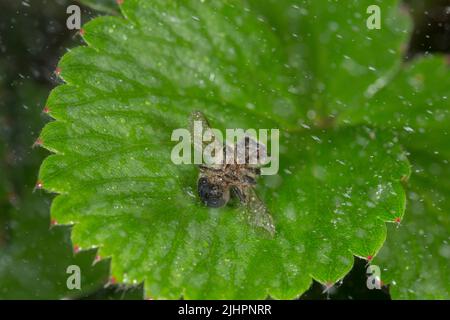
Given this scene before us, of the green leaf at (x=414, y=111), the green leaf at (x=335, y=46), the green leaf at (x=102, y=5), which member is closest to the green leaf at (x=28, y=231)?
the green leaf at (x=102, y=5)

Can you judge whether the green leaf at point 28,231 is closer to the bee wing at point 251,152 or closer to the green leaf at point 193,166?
the green leaf at point 193,166

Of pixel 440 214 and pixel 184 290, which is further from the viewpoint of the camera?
pixel 440 214

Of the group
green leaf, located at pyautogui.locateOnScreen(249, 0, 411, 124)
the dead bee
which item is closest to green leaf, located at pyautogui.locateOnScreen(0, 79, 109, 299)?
the dead bee

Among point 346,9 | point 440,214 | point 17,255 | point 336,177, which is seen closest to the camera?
point 336,177

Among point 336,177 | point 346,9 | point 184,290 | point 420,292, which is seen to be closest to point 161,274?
point 184,290

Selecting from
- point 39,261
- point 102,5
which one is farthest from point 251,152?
point 39,261

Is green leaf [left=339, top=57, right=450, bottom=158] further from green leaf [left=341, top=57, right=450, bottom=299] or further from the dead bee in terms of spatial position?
the dead bee

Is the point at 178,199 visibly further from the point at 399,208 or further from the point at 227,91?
the point at 399,208
